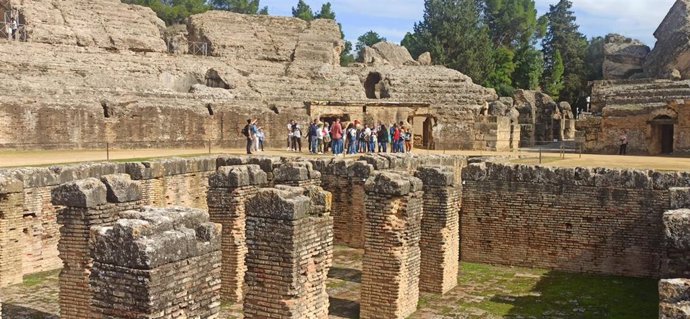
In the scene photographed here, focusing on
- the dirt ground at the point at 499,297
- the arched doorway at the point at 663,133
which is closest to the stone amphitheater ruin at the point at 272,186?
the arched doorway at the point at 663,133

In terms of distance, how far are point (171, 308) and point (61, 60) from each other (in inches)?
879

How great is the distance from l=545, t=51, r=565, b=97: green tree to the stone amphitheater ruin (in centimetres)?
2357

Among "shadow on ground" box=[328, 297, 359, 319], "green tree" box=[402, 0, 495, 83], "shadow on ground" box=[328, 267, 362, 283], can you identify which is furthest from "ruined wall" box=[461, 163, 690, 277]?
"green tree" box=[402, 0, 495, 83]

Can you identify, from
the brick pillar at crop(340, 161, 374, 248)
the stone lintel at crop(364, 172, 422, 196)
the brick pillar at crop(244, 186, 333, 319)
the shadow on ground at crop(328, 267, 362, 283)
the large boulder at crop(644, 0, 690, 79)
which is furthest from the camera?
the large boulder at crop(644, 0, 690, 79)

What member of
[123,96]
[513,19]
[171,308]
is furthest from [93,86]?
[513,19]

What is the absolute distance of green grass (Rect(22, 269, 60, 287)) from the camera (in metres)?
12.7

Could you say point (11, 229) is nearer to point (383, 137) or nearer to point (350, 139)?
point (350, 139)

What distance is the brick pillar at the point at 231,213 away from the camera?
11.8 metres

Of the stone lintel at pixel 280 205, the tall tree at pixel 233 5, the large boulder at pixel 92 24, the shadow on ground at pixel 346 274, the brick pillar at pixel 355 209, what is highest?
the tall tree at pixel 233 5

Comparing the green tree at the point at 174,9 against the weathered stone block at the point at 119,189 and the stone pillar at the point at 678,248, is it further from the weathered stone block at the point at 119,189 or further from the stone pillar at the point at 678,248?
the stone pillar at the point at 678,248

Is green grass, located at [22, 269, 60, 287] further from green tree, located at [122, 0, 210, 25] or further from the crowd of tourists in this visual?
green tree, located at [122, 0, 210, 25]

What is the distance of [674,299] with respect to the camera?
6.46m

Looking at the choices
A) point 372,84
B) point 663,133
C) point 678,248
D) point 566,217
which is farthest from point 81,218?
point 372,84

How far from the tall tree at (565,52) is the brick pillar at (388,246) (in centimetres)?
5208
